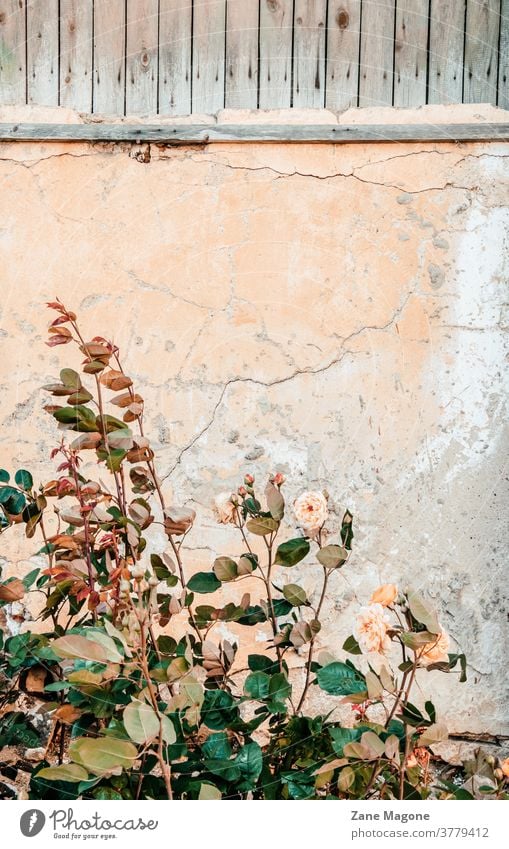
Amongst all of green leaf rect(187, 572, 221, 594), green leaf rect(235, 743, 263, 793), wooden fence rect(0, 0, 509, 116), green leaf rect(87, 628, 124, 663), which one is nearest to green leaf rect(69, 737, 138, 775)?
green leaf rect(87, 628, 124, 663)

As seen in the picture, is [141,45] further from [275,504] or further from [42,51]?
[275,504]

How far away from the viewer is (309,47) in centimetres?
243

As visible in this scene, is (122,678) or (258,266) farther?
(258,266)

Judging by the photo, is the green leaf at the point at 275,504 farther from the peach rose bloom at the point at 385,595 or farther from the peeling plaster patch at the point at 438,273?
the peeling plaster patch at the point at 438,273

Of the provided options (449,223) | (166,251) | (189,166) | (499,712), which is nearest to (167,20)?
(189,166)

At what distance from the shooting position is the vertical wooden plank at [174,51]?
2439 millimetres

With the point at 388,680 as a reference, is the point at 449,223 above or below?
above

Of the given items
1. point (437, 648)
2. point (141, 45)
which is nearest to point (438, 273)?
point (141, 45)

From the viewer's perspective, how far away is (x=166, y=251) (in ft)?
7.75

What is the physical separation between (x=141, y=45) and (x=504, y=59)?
965mm

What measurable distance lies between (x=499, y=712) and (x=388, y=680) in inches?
44.1


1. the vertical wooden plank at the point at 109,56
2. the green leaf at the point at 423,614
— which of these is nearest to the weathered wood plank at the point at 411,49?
the vertical wooden plank at the point at 109,56

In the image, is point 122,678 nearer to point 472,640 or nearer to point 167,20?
point 472,640
